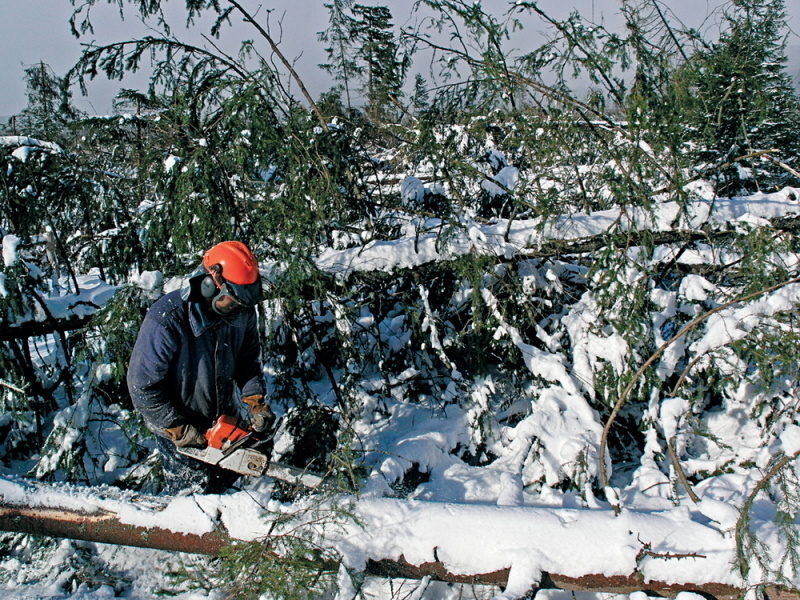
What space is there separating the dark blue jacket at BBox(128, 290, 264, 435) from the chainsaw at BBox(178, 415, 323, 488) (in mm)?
201

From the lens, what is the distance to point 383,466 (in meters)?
3.13

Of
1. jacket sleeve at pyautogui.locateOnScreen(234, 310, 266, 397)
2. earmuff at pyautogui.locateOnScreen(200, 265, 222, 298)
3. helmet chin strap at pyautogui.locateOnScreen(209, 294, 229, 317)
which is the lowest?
jacket sleeve at pyautogui.locateOnScreen(234, 310, 266, 397)

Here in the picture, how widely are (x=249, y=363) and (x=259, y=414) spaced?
347 mm

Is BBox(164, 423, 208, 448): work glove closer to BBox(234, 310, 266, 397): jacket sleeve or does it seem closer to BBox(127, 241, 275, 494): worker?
BBox(127, 241, 275, 494): worker

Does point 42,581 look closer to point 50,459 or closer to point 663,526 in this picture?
point 50,459

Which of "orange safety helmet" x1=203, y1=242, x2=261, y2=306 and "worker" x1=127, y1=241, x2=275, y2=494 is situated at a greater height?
"orange safety helmet" x1=203, y1=242, x2=261, y2=306

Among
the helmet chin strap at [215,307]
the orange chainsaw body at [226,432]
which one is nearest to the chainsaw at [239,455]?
the orange chainsaw body at [226,432]

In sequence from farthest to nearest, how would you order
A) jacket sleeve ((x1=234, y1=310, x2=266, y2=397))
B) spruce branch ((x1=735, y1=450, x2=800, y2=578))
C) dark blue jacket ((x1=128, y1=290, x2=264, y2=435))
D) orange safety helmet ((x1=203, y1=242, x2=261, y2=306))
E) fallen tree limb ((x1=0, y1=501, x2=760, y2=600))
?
jacket sleeve ((x1=234, y1=310, x2=266, y2=397))
dark blue jacket ((x1=128, y1=290, x2=264, y2=435))
orange safety helmet ((x1=203, y1=242, x2=261, y2=306))
fallen tree limb ((x1=0, y1=501, x2=760, y2=600))
spruce branch ((x1=735, y1=450, x2=800, y2=578))

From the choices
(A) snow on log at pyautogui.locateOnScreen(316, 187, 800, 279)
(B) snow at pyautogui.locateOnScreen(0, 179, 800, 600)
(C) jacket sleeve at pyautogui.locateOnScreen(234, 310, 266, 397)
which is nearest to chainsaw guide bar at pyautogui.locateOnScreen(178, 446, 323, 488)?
(B) snow at pyautogui.locateOnScreen(0, 179, 800, 600)

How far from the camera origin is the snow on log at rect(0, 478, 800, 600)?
194 centimetres

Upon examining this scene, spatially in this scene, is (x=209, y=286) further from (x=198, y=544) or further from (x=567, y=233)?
(x=567, y=233)

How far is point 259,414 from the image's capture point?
8.55 ft

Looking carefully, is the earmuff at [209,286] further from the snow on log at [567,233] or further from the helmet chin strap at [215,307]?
the snow on log at [567,233]

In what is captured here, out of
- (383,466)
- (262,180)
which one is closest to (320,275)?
(262,180)
